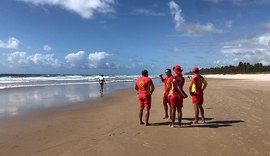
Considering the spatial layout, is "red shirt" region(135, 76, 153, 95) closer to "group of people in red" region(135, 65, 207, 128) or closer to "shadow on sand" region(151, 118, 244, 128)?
"group of people in red" region(135, 65, 207, 128)

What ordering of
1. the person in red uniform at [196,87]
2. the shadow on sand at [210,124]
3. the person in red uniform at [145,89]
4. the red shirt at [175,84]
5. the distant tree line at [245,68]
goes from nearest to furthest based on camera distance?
the red shirt at [175,84], the shadow on sand at [210,124], the person in red uniform at [145,89], the person in red uniform at [196,87], the distant tree line at [245,68]

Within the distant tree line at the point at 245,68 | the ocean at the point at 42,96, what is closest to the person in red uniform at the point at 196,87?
the ocean at the point at 42,96

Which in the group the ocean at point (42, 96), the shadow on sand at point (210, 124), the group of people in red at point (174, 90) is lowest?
the ocean at point (42, 96)

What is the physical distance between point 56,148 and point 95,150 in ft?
3.21

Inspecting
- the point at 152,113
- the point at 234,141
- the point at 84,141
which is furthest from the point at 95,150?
the point at 152,113

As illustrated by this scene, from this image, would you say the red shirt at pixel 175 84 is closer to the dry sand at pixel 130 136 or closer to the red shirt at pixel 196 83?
the red shirt at pixel 196 83

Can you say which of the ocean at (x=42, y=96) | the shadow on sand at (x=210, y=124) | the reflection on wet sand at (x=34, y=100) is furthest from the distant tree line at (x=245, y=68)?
the shadow on sand at (x=210, y=124)

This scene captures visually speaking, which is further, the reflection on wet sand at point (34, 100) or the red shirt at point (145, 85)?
the reflection on wet sand at point (34, 100)

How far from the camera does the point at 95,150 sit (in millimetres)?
7172

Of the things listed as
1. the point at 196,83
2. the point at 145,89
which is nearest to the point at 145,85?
the point at 145,89

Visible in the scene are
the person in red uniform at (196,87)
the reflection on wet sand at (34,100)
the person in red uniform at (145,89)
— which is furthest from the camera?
the reflection on wet sand at (34,100)

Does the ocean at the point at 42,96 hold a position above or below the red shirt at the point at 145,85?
below

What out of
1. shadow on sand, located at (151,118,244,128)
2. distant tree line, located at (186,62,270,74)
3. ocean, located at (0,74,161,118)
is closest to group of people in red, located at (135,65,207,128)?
shadow on sand, located at (151,118,244,128)

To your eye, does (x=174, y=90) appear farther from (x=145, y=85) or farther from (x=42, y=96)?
(x=42, y=96)
